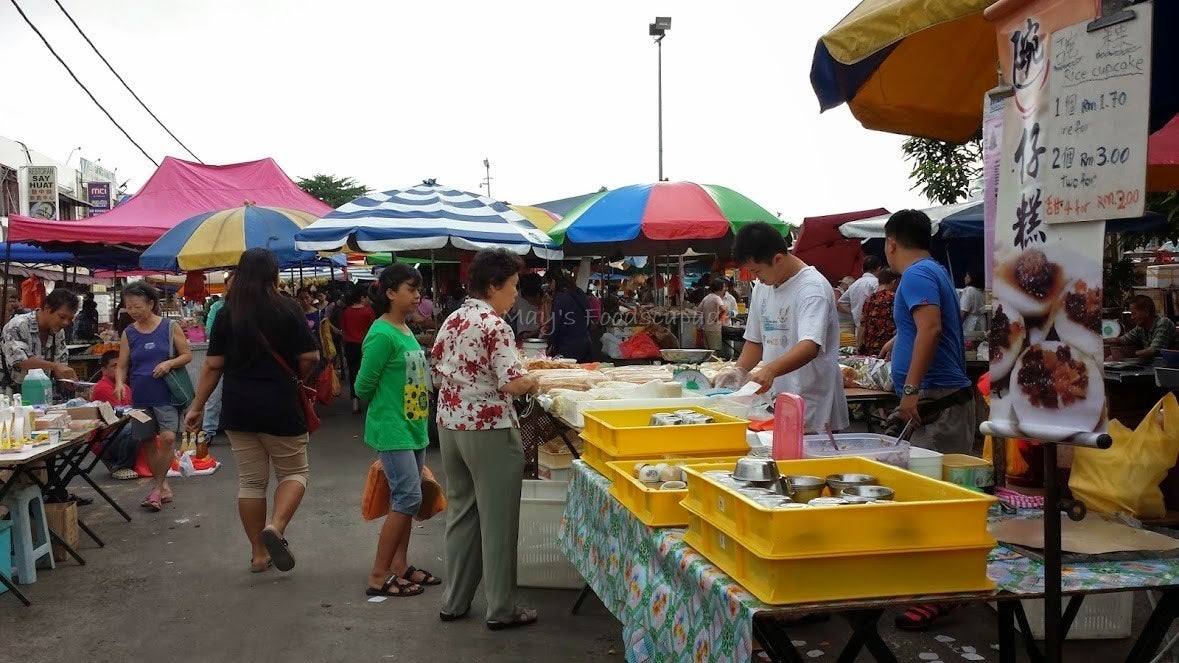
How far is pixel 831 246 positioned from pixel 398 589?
1208cm

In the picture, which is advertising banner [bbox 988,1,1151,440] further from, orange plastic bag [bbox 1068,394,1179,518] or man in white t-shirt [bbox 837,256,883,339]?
man in white t-shirt [bbox 837,256,883,339]

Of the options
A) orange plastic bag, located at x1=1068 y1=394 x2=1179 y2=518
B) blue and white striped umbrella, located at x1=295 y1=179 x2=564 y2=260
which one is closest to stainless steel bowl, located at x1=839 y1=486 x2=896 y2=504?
orange plastic bag, located at x1=1068 y1=394 x2=1179 y2=518

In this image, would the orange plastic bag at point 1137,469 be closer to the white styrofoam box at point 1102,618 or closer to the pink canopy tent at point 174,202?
the white styrofoam box at point 1102,618

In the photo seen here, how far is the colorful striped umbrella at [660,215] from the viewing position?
1034 centimetres

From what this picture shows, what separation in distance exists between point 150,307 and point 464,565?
14.4 ft

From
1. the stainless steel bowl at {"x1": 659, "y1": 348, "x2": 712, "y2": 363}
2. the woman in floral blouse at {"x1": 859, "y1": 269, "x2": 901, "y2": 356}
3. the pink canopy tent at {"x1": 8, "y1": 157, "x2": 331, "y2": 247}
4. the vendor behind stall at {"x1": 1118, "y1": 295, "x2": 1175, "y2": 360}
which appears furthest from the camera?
the pink canopy tent at {"x1": 8, "y1": 157, "x2": 331, "y2": 247}

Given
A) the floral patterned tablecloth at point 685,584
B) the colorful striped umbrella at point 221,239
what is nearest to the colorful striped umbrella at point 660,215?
the colorful striped umbrella at point 221,239

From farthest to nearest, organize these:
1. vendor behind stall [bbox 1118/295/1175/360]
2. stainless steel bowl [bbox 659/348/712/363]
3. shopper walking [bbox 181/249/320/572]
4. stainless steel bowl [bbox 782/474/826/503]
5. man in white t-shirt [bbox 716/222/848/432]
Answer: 1. vendor behind stall [bbox 1118/295/1175/360]
2. stainless steel bowl [bbox 659/348/712/363]
3. shopper walking [bbox 181/249/320/572]
4. man in white t-shirt [bbox 716/222/848/432]
5. stainless steel bowl [bbox 782/474/826/503]

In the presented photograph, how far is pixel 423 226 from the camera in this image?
1070 centimetres

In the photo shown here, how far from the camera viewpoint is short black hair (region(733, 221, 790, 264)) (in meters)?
4.77

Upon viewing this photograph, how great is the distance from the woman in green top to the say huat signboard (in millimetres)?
39488

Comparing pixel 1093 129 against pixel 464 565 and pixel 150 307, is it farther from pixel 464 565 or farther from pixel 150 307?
pixel 150 307

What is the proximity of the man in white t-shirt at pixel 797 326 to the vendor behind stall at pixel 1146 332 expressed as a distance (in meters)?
7.09

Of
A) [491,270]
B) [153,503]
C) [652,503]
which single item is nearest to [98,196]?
[153,503]
